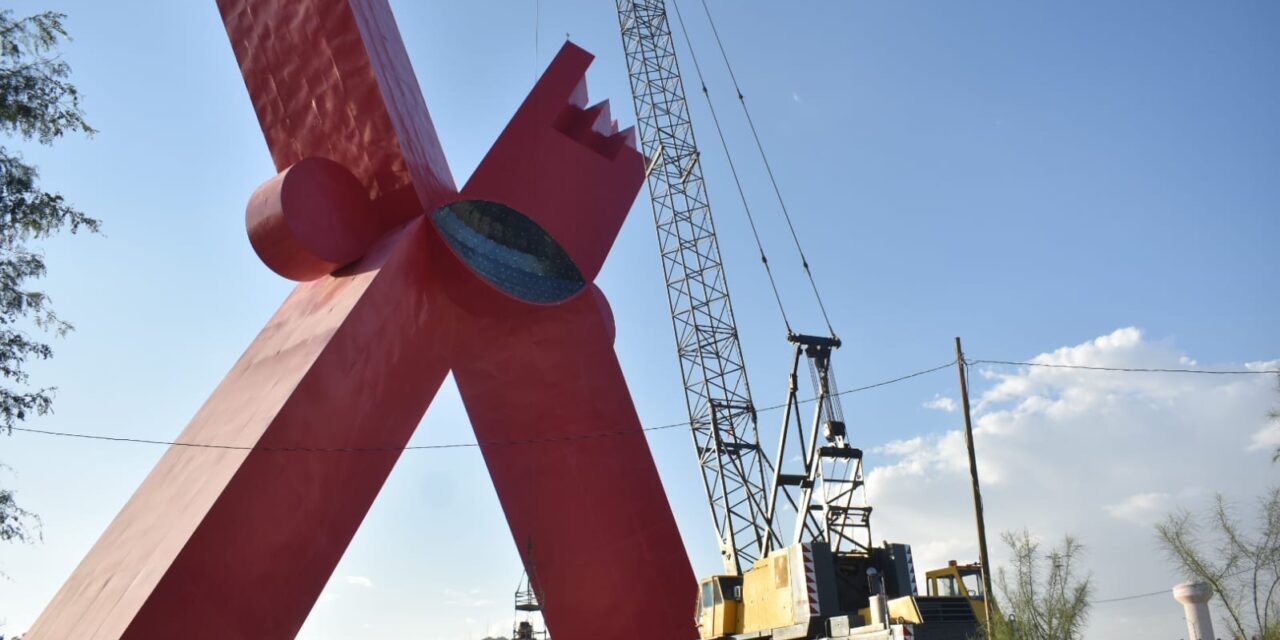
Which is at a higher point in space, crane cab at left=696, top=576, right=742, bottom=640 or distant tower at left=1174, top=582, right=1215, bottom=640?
crane cab at left=696, top=576, right=742, bottom=640

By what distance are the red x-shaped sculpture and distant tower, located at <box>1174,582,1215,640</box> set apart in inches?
300

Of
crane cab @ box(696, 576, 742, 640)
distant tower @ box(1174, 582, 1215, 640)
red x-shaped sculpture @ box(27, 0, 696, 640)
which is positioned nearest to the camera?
distant tower @ box(1174, 582, 1215, 640)

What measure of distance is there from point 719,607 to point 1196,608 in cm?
678

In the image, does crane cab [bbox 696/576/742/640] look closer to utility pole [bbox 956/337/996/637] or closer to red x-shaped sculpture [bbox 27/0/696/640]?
red x-shaped sculpture [bbox 27/0/696/640]

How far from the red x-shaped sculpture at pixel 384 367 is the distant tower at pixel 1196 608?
7.62 m

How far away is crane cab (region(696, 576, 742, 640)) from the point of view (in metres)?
13.6

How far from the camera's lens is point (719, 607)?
13.8 meters

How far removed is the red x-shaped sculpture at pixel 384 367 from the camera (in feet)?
33.4

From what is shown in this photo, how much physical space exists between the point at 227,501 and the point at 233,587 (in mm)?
934

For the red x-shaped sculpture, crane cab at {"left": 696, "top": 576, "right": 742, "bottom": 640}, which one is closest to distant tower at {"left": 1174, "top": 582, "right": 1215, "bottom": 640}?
crane cab at {"left": 696, "top": 576, "right": 742, "bottom": 640}

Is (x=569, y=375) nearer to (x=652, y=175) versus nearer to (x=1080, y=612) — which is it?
(x=1080, y=612)

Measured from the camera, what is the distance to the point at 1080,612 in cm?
918

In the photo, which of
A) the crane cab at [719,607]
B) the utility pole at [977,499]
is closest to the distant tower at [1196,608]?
the utility pole at [977,499]

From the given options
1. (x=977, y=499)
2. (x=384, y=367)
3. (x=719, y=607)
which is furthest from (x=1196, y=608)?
(x=384, y=367)
